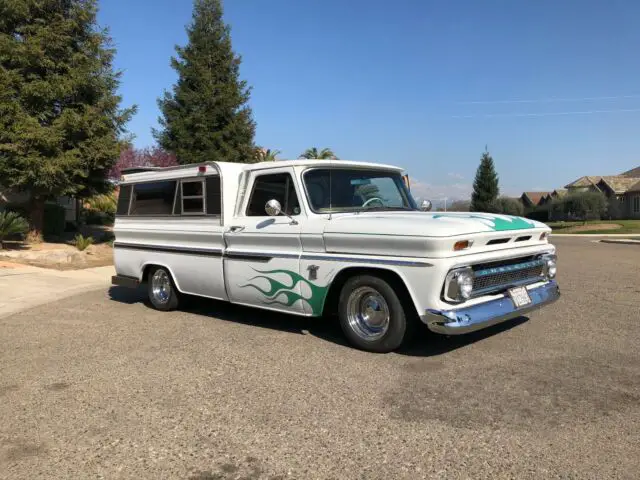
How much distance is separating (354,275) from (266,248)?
4.01 feet

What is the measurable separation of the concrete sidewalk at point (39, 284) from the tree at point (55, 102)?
3228 millimetres

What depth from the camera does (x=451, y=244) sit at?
4.68m

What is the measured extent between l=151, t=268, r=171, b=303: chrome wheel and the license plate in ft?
15.3

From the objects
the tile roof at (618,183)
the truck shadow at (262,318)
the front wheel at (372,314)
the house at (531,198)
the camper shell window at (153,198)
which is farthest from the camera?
the house at (531,198)

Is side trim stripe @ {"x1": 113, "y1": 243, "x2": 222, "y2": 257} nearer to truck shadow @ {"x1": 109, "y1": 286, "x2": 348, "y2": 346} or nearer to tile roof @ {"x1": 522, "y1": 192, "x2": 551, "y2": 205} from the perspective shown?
truck shadow @ {"x1": 109, "y1": 286, "x2": 348, "y2": 346}

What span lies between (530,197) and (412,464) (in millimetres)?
87367

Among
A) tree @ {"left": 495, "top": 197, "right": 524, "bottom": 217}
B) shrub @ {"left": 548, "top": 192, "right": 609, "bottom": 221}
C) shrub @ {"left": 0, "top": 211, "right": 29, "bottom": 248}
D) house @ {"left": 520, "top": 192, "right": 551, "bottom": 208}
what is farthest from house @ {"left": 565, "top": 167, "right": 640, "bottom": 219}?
shrub @ {"left": 0, "top": 211, "right": 29, "bottom": 248}

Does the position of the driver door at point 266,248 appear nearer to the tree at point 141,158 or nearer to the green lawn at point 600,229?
the tree at point 141,158

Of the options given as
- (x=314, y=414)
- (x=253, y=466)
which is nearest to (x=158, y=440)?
(x=253, y=466)

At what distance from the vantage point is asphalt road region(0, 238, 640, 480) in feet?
10.4

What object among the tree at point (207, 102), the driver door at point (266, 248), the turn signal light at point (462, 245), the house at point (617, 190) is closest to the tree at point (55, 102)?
the tree at point (207, 102)

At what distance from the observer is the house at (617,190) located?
57906mm

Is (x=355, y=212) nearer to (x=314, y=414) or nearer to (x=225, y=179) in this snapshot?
(x=225, y=179)

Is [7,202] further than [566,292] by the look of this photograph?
Yes
